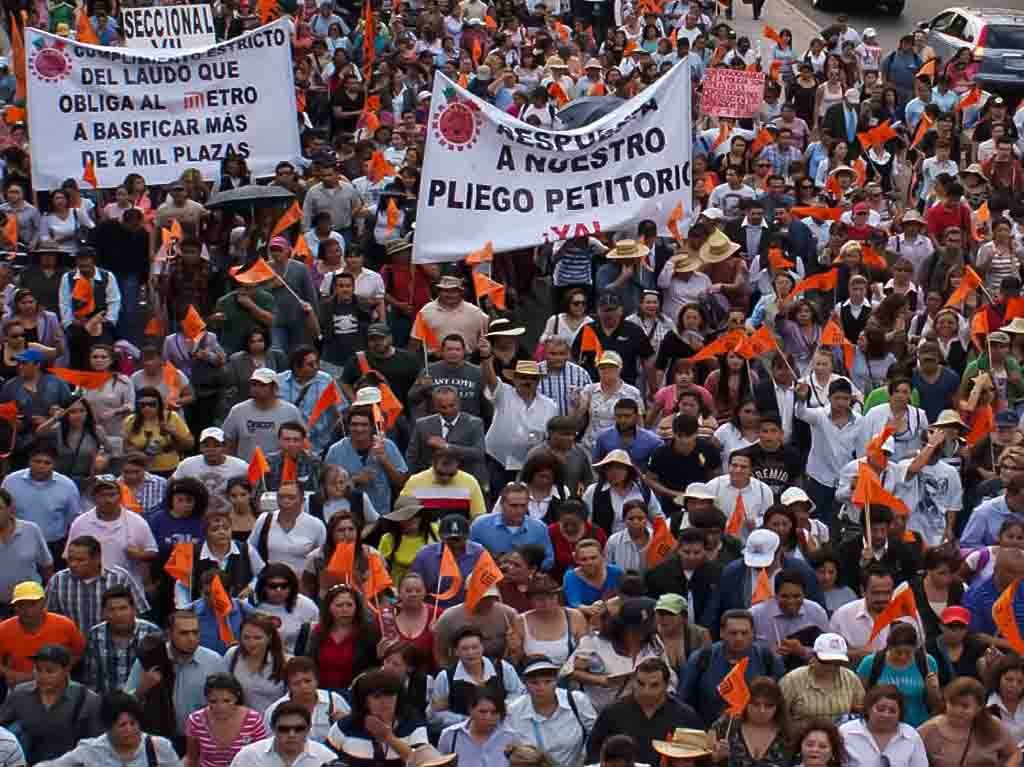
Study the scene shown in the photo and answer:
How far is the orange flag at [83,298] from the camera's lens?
18.5 m

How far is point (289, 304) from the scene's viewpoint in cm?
1839

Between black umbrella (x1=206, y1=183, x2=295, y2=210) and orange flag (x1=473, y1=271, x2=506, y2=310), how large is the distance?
238 cm

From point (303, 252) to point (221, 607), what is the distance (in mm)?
6151

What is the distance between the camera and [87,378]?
16625 mm

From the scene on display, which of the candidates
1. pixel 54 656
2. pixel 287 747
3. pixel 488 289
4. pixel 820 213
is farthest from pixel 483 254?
pixel 287 747

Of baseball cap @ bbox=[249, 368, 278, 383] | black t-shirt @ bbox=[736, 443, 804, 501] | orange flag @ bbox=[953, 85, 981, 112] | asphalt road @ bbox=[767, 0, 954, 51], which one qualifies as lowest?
asphalt road @ bbox=[767, 0, 954, 51]

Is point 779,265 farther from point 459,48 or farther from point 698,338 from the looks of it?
point 459,48

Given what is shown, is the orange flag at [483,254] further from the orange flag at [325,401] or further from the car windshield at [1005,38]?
the car windshield at [1005,38]

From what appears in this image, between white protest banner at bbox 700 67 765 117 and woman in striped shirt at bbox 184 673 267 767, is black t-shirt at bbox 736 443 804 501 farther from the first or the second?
white protest banner at bbox 700 67 765 117

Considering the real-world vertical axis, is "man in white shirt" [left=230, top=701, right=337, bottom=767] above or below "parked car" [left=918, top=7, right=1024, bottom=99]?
above

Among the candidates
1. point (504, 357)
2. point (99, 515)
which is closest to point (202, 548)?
point (99, 515)

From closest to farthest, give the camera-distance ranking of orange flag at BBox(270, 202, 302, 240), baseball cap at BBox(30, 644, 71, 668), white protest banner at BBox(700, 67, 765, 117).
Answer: baseball cap at BBox(30, 644, 71, 668) < orange flag at BBox(270, 202, 302, 240) < white protest banner at BBox(700, 67, 765, 117)

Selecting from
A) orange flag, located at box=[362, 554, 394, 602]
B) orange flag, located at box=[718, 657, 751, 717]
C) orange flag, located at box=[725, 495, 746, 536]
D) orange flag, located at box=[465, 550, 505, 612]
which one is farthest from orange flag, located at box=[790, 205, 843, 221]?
orange flag, located at box=[718, 657, 751, 717]

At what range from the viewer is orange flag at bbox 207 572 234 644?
44.4ft
